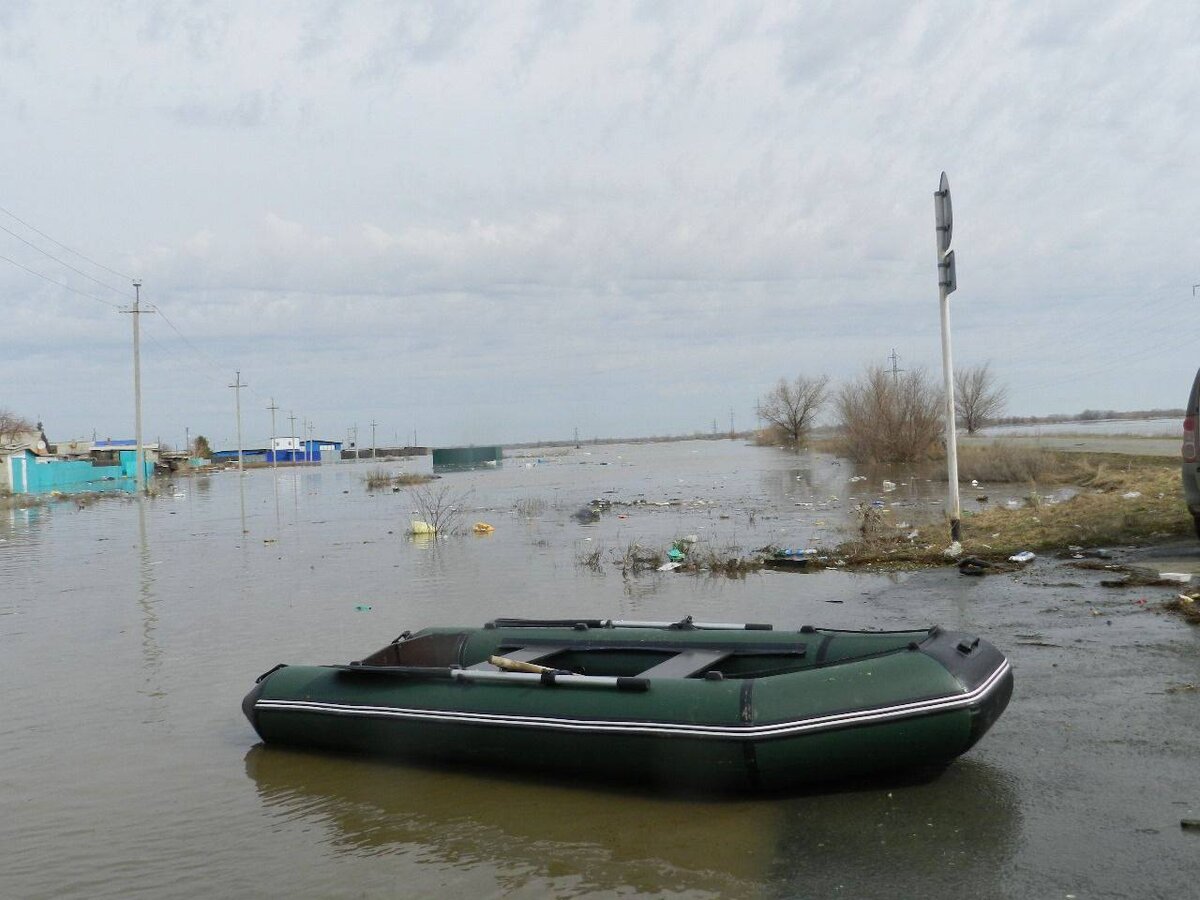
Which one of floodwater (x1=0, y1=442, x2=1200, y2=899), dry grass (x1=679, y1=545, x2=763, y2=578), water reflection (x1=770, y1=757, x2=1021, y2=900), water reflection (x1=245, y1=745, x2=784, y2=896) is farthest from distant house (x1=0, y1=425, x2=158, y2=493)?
water reflection (x1=770, y1=757, x2=1021, y2=900)

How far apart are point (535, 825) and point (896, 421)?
127 feet

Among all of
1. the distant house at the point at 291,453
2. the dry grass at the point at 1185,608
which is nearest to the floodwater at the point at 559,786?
Answer: the dry grass at the point at 1185,608

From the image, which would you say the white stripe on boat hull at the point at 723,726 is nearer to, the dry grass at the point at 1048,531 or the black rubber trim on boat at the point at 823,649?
the black rubber trim on boat at the point at 823,649

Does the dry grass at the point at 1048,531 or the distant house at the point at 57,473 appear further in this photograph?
the distant house at the point at 57,473

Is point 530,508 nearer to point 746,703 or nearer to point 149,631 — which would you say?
point 149,631

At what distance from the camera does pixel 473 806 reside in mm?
5379

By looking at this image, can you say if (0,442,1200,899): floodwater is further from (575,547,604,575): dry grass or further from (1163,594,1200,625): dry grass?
(575,547,604,575): dry grass

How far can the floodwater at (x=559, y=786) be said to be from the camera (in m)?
4.32

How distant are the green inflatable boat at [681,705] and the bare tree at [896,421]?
36253 millimetres

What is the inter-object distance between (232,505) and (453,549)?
19457 mm

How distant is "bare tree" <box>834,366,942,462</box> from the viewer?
4097 cm

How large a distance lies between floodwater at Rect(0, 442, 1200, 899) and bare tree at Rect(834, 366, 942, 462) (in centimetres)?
3053

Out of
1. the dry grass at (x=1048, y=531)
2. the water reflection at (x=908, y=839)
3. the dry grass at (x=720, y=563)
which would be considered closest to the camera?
the water reflection at (x=908, y=839)

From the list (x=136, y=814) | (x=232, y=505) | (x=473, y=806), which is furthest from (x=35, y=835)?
(x=232, y=505)
